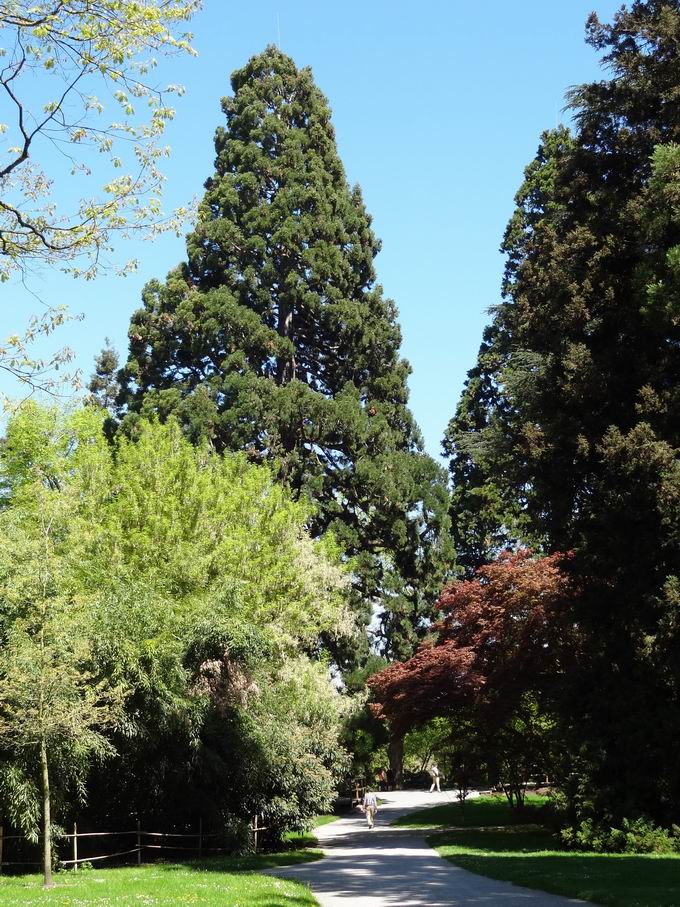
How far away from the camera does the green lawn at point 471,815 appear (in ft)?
89.8

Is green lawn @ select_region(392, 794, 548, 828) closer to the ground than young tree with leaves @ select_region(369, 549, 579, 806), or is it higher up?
closer to the ground

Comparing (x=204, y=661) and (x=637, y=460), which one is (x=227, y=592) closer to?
(x=204, y=661)

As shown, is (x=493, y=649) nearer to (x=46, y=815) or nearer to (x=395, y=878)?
(x=395, y=878)

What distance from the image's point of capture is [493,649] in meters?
24.3

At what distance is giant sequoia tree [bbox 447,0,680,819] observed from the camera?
50.5 ft

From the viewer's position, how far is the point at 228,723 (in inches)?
805

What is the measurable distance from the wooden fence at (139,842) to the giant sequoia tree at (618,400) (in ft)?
28.2

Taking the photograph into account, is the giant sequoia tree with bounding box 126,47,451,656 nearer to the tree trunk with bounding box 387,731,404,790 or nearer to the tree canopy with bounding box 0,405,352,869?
the tree canopy with bounding box 0,405,352,869

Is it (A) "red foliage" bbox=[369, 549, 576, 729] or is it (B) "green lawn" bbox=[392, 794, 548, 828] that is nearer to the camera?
(A) "red foliage" bbox=[369, 549, 576, 729]

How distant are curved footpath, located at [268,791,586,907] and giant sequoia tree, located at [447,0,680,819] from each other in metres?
4.29

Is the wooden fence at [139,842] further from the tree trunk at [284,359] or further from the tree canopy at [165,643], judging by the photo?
the tree trunk at [284,359]

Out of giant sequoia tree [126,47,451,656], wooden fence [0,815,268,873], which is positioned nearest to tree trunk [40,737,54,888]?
wooden fence [0,815,268,873]

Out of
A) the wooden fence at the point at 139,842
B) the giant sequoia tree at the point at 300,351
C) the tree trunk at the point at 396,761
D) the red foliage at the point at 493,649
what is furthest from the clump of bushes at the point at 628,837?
the tree trunk at the point at 396,761

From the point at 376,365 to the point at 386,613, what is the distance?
10117mm
